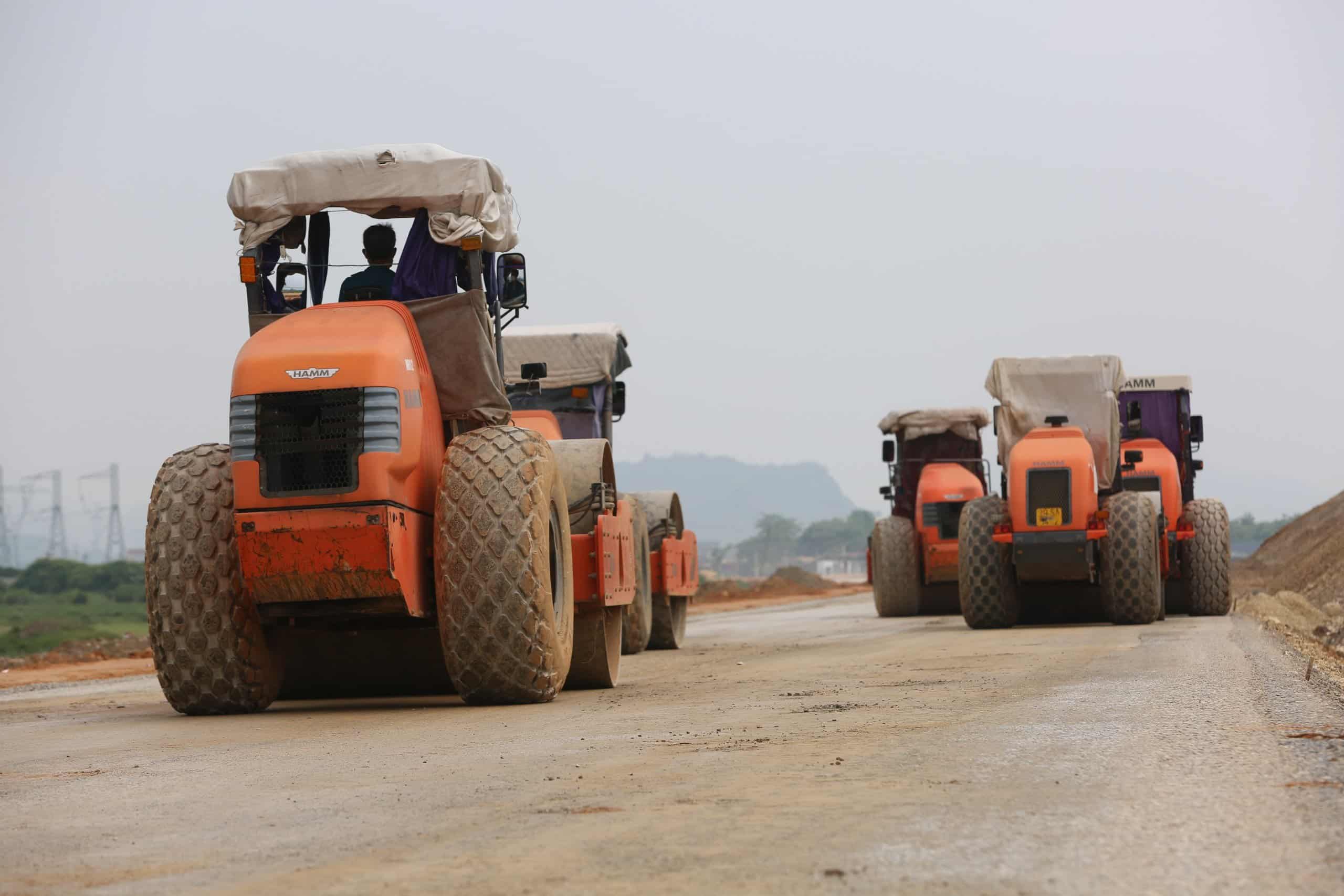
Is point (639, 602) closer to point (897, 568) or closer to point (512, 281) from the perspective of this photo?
point (512, 281)

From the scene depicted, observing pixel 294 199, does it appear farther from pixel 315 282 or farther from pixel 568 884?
pixel 568 884

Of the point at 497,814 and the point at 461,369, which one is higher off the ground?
the point at 461,369

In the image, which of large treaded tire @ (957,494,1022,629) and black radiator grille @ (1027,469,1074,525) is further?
large treaded tire @ (957,494,1022,629)

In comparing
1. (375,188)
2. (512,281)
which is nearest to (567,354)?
(512,281)

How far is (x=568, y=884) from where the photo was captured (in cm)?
442

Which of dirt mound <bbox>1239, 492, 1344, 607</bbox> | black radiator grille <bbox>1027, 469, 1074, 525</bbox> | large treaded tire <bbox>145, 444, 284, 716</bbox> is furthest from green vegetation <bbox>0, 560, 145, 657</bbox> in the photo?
dirt mound <bbox>1239, 492, 1344, 607</bbox>

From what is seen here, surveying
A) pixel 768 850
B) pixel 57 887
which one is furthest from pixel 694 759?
pixel 57 887

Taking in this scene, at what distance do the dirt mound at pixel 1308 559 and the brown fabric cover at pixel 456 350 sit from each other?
943 inches

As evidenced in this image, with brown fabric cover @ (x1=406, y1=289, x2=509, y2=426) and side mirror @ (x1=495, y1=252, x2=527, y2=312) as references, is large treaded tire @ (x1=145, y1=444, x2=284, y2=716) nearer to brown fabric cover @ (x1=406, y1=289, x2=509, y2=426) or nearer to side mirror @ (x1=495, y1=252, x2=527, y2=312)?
brown fabric cover @ (x1=406, y1=289, x2=509, y2=426)

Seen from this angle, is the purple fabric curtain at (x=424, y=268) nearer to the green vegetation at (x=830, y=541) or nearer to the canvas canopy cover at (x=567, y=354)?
the canvas canopy cover at (x=567, y=354)

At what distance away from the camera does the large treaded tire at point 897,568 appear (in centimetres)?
2733

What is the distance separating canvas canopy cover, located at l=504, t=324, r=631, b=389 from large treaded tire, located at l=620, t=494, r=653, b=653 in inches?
80.5

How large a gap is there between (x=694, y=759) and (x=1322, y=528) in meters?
51.5

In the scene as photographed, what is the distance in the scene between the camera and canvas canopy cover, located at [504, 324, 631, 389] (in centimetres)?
1945
